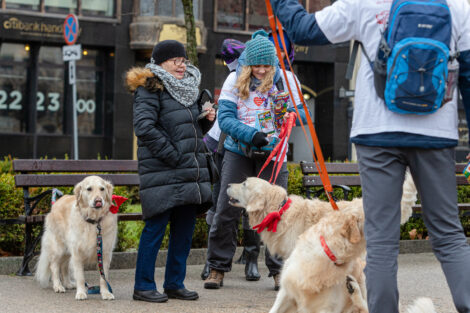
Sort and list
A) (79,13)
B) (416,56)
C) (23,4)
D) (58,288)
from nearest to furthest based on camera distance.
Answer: (416,56), (58,288), (23,4), (79,13)

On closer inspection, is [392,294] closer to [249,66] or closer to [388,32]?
[388,32]

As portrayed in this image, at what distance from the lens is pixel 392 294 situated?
3.41 meters

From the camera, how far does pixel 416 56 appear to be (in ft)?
10.6

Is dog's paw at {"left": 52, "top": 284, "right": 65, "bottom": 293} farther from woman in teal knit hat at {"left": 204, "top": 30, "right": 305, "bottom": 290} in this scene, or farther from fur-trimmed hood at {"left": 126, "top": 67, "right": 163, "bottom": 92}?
fur-trimmed hood at {"left": 126, "top": 67, "right": 163, "bottom": 92}

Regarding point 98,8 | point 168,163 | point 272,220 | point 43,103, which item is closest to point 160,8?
point 98,8

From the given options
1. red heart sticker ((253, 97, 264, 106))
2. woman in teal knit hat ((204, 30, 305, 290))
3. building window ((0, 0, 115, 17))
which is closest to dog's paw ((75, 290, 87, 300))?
woman in teal knit hat ((204, 30, 305, 290))

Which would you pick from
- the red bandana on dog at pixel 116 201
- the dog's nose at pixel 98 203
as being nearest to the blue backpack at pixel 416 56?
the dog's nose at pixel 98 203

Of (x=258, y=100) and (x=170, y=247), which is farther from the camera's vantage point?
(x=258, y=100)

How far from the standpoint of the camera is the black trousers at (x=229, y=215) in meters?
5.95

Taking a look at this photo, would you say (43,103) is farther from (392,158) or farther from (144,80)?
(392,158)

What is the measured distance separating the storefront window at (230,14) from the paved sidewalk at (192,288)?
17575 millimetres

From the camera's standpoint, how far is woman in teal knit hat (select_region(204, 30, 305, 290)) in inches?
226

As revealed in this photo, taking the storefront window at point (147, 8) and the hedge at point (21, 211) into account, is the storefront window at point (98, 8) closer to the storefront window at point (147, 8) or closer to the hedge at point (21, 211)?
the storefront window at point (147, 8)

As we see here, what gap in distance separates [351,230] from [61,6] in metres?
20.0
